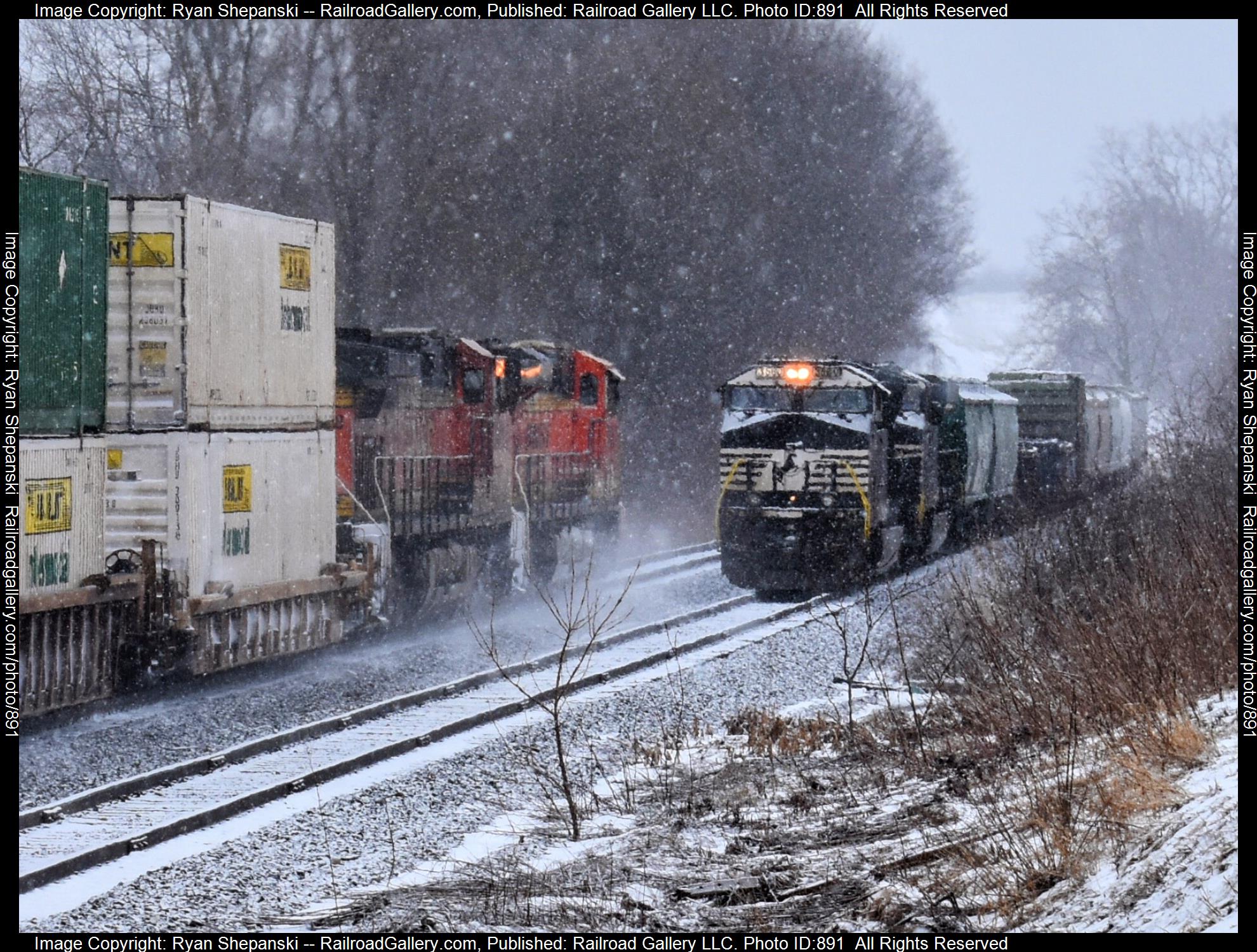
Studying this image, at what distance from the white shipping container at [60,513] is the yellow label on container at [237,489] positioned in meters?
1.21

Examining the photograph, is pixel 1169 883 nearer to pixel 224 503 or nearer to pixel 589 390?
pixel 224 503

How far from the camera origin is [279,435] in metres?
12.2

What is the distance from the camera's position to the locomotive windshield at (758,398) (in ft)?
55.9

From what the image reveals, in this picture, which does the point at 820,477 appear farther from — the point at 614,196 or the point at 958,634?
the point at 614,196

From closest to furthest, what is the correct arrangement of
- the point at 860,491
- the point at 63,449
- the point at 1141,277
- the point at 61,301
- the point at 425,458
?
the point at 63,449, the point at 61,301, the point at 425,458, the point at 860,491, the point at 1141,277

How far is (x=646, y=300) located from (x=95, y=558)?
23.1 metres

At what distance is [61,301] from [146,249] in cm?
104

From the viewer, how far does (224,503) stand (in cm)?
1153

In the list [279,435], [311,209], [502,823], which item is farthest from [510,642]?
[311,209]

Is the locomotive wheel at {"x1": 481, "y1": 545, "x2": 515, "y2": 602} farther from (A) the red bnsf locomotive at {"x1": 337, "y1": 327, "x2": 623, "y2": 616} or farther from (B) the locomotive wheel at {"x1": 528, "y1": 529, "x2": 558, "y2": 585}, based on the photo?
(B) the locomotive wheel at {"x1": 528, "y1": 529, "x2": 558, "y2": 585}

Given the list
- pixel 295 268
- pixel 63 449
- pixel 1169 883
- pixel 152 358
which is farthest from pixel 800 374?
pixel 1169 883

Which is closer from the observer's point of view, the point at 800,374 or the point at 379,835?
the point at 379,835

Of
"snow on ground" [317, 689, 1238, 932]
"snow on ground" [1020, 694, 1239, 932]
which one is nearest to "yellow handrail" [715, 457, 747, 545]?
"snow on ground" [317, 689, 1238, 932]

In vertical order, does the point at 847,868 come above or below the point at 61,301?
below
